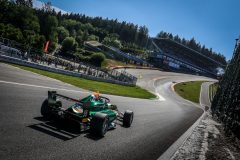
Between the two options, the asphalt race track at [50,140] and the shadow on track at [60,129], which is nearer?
the asphalt race track at [50,140]

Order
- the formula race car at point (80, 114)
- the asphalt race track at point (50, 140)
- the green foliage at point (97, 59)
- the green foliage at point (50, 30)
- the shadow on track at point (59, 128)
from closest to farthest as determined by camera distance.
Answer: the asphalt race track at point (50, 140), the shadow on track at point (59, 128), the formula race car at point (80, 114), the green foliage at point (97, 59), the green foliage at point (50, 30)

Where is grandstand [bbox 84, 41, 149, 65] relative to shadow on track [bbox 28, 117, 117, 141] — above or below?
above

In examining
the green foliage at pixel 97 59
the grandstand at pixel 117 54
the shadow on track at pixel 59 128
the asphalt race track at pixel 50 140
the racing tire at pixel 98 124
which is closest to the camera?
the asphalt race track at pixel 50 140

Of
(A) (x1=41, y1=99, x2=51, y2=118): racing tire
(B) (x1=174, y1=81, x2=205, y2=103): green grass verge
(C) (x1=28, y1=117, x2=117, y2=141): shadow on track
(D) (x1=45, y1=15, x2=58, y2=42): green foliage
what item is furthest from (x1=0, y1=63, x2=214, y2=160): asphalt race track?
(D) (x1=45, y1=15, x2=58, y2=42): green foliage

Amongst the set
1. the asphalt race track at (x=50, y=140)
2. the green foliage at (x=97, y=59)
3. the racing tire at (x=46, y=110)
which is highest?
the green foliage at (x=97, y=59)

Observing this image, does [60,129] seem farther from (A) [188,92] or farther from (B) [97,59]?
(B) [97,59]

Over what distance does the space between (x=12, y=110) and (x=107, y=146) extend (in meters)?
3.07

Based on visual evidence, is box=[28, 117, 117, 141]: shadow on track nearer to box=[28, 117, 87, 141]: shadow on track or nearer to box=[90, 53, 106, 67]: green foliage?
box=[28, 117, 87, 141]: shadow on track

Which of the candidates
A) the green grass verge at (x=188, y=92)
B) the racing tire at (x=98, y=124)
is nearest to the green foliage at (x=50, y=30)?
the green grass verge at (x=188, y=92)

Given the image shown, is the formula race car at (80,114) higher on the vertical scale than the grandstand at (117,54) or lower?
lower

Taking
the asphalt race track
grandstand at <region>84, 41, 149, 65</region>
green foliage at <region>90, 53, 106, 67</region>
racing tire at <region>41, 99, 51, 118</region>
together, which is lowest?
the asphalt race track

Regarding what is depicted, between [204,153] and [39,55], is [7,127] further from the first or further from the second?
[39,55]

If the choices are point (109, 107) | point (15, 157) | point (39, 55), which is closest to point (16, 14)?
point (39, 55)

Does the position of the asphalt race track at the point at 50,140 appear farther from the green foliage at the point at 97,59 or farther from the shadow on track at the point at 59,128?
the green foliage at the point at 97,59
